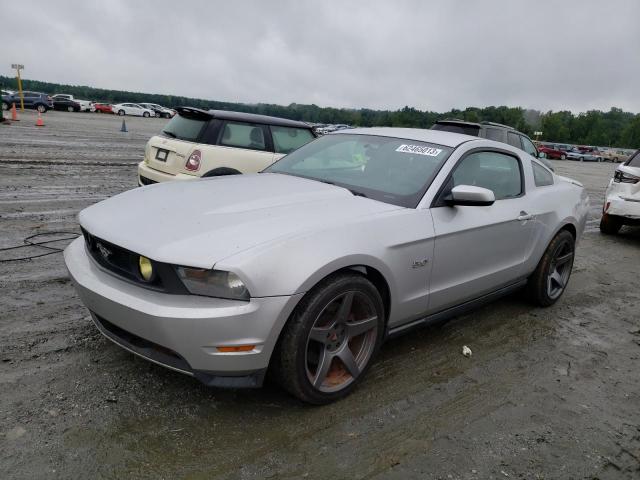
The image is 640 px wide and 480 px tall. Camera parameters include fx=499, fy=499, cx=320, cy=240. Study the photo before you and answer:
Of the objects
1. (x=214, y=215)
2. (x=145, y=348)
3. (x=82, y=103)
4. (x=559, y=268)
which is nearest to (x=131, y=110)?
(x=82, y=103)

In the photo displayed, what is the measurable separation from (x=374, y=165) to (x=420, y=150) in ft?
1.19

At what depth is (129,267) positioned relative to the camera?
103 inches

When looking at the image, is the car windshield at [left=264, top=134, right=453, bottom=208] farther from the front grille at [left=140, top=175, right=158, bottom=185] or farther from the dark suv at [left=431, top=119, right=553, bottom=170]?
the dark suv at [left=431, top=119, right=553, bottom=170]

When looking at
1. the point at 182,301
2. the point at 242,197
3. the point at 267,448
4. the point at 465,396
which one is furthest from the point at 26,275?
the point at 465,396

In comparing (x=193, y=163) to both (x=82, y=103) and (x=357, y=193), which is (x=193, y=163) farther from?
(x=82, y=103)

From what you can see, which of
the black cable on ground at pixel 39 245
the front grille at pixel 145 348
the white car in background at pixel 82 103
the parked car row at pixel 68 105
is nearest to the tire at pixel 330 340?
the front grille at pixel 145 348

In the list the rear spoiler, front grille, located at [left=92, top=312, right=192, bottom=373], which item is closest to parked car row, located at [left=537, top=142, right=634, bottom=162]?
the rear spoiler

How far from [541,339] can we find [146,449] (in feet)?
10.2

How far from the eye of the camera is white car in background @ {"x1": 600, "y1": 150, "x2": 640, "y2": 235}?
305 inches

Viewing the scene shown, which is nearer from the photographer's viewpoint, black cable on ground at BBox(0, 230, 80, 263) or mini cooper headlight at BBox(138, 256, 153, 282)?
mini cooper headlight at BBox(138, 256, 153, 282)

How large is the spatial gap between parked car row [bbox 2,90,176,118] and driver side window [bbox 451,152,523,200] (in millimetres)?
42735

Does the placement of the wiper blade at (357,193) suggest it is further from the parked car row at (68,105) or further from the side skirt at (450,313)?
the parked car row at (68,105)

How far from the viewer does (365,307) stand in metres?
2.89

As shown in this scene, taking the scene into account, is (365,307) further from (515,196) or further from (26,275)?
(26,275)
